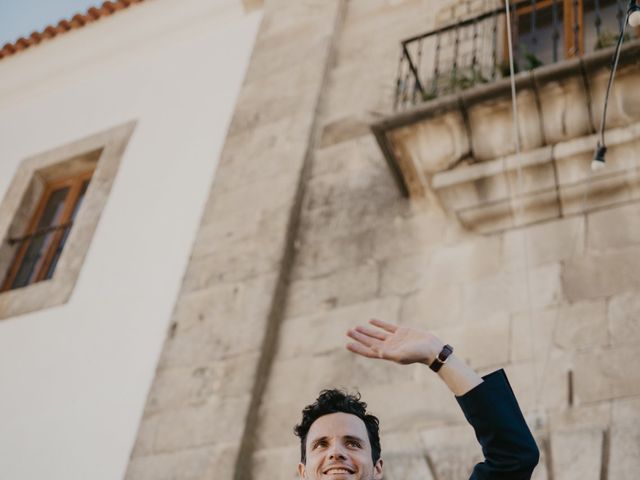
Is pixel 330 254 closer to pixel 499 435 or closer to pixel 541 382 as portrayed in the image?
pixel 541 382

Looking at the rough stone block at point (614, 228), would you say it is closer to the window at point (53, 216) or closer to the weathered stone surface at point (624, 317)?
the weathered stone surface at point (624, 317)

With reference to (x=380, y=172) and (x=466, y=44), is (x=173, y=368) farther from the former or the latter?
(x=466, y=44)

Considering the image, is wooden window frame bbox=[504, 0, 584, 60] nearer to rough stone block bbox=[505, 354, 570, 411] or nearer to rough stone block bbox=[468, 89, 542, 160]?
rough stone block bbox=[468, 89, 542, 160]

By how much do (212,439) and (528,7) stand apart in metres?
3.67

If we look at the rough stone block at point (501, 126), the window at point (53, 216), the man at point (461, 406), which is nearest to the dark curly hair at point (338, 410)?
the man at point (461, 406)

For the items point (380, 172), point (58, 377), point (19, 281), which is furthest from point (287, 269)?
point (19, 281)

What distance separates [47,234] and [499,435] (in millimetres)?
5387

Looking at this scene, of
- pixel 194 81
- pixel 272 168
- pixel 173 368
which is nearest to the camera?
pixel 173 368

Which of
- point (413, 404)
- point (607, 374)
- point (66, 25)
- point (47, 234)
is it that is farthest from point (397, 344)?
Result: point (66, 25)

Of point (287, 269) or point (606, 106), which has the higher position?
point (606, 106)

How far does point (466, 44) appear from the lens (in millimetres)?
6078

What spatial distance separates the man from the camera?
7.88 feet

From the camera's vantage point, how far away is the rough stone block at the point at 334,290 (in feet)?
16.1

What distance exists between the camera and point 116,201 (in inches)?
265
